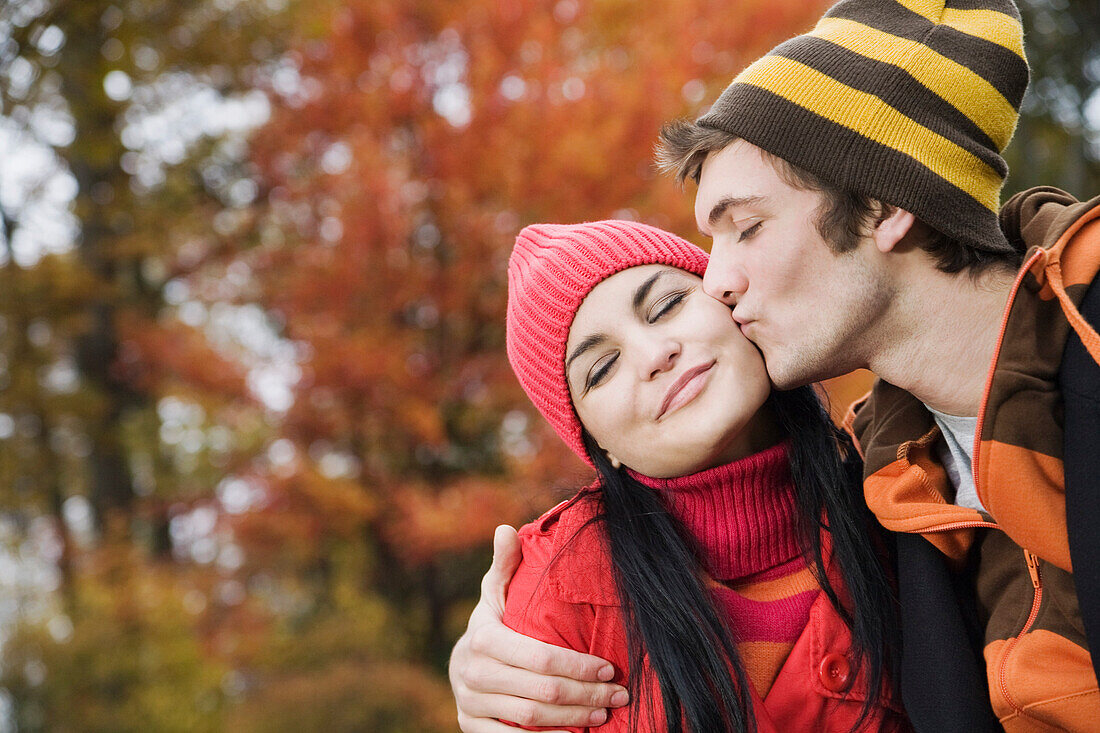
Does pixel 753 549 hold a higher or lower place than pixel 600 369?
lower

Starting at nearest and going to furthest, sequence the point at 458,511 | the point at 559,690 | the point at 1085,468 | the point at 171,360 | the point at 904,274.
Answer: the point at 1085,468, the point at 559,690, the point at 904,274, the point at 458,511, the point at 171,360

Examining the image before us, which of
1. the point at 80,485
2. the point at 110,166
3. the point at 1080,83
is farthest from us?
the point at 80,485

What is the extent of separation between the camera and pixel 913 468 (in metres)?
1.92

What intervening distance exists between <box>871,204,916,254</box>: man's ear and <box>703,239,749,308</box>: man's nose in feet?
0.94

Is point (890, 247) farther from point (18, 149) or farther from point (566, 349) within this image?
point (18, 149)

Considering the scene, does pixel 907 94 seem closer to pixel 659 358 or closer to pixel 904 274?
pixel 904 274

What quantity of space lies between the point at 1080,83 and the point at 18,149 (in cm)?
836

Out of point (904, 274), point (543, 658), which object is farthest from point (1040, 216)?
point (543, 658)

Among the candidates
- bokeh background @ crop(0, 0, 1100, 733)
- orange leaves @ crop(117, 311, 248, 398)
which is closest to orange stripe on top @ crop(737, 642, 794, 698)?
bokeh background @ crop(0, 0, 1100, 733)

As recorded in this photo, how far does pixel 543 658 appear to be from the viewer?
1932 mm

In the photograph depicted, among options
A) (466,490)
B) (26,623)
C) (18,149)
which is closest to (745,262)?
(466,490)

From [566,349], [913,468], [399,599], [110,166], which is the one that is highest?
[110,166]

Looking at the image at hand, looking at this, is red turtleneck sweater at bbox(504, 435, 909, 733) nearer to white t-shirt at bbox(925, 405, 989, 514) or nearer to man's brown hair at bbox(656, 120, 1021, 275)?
white t-shirt at bbox(925, 405, 989, 514)

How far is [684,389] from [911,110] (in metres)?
0.73
